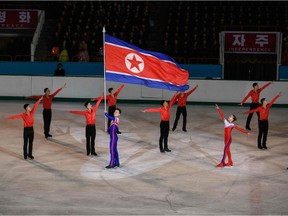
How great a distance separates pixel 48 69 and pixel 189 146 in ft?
46.7

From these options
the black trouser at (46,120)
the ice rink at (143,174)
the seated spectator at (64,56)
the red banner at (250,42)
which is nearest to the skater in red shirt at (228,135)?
the ice rink at (143,174)

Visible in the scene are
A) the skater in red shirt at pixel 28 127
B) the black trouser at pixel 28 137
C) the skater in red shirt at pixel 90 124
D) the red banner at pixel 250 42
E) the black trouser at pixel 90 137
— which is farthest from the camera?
the red banner at pixel 250 42

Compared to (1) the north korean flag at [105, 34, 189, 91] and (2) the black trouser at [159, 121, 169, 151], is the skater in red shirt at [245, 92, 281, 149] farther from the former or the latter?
(2) the black trouser at [159, 121, 169, 151]

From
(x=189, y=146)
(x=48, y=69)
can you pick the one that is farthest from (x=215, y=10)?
(x=189, y=146)

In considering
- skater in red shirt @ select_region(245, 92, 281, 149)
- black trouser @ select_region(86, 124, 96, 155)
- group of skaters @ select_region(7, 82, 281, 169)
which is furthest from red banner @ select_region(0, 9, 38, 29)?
skater in red shirt @ select_region(245, 92, 281, 149)

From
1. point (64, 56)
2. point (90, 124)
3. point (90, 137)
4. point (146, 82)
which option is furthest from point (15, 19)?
point (90, 124)

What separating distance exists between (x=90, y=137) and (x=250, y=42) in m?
17.3

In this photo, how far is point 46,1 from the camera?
3931cm

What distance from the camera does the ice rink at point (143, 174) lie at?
14.5 m

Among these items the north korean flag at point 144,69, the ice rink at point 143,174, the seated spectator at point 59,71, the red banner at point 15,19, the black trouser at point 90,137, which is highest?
the red banner at point 15,19

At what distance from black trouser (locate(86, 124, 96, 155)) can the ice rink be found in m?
0.28

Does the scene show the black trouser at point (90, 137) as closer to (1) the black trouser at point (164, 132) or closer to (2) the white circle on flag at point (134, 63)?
(1) the black trouser at point (164, 132)

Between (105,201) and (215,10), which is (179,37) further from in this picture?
(105,201)

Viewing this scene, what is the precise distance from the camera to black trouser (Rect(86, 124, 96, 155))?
63.7 feet
